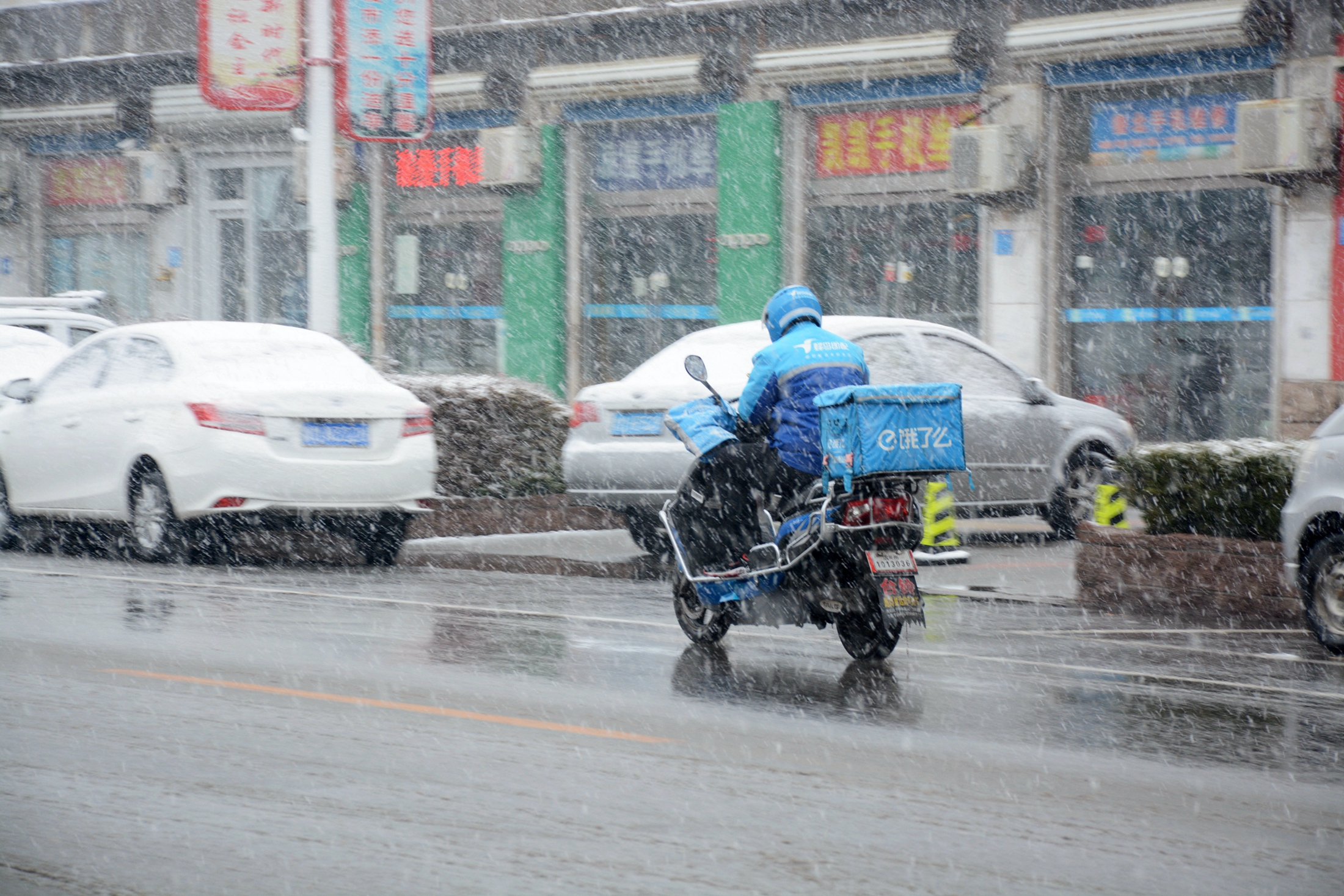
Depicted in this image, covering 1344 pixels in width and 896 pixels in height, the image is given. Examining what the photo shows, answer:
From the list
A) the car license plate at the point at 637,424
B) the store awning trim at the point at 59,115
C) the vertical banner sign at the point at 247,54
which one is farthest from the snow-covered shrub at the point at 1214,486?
the store awning trim at the point at 59,115

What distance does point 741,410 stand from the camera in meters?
8.44

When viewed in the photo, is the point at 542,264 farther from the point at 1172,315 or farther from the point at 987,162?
the point at 1172,315

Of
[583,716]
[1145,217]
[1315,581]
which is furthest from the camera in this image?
[1145,217]

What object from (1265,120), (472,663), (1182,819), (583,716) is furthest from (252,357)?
(1265,120)

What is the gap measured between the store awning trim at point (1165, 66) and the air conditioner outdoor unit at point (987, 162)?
0.97 meters

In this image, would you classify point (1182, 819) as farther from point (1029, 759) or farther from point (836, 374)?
point (836, 374)

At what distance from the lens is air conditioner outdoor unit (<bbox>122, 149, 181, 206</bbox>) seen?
98.9ft

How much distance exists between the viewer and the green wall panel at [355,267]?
91.6 ft

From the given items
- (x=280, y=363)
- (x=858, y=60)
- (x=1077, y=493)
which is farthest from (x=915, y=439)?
(x=858, y=60)

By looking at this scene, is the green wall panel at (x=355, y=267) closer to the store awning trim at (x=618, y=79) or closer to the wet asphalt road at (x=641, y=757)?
the store awning trim at (x=618, y=79)

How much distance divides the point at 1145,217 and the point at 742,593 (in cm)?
1438

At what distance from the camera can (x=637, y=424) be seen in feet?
39.3

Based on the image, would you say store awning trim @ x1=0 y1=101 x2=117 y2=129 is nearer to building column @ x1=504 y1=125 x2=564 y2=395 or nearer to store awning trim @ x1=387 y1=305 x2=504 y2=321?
store awning trim @ x1=387 y1=305 x2=504 y2=321

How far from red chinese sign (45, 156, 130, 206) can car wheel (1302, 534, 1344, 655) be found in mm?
25567
